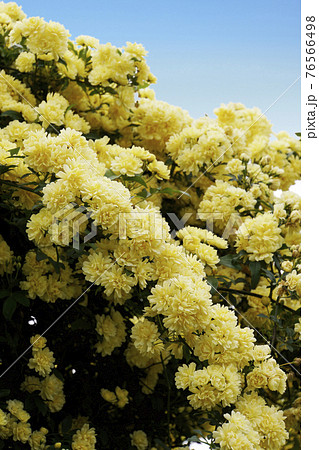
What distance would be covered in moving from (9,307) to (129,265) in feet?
1.46

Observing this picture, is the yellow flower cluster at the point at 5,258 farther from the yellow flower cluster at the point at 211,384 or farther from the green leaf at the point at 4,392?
the yellow flower cluster at the point at 211,384

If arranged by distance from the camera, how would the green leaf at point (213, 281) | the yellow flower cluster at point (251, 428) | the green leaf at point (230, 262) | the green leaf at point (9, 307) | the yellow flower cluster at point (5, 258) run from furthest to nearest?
1. the green leaf at point (230, 262)
2. the green leaf at point (213, 281)
3. the yellow flower cluster at point (5, 258)
4. the green leaf at point (9, 307)
5. the yellow flower cluster at point (251, 428)

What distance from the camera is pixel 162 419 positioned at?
213 centimetres

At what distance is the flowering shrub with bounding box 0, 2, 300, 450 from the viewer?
146 cm

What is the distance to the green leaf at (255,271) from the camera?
1872mm

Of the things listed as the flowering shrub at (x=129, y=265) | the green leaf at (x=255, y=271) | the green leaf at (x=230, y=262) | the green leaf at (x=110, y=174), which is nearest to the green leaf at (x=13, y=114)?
the flowering shrub at (x=129, y=265)

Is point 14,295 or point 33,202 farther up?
point 33,202

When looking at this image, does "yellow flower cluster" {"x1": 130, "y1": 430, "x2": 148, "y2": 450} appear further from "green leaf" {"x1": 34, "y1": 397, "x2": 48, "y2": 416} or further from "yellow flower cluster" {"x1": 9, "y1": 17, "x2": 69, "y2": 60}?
"yellow flower cluster" {"x1": 9, "y1": 17, "x2": 69, "y2": 60}

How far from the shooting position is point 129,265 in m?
1.46
